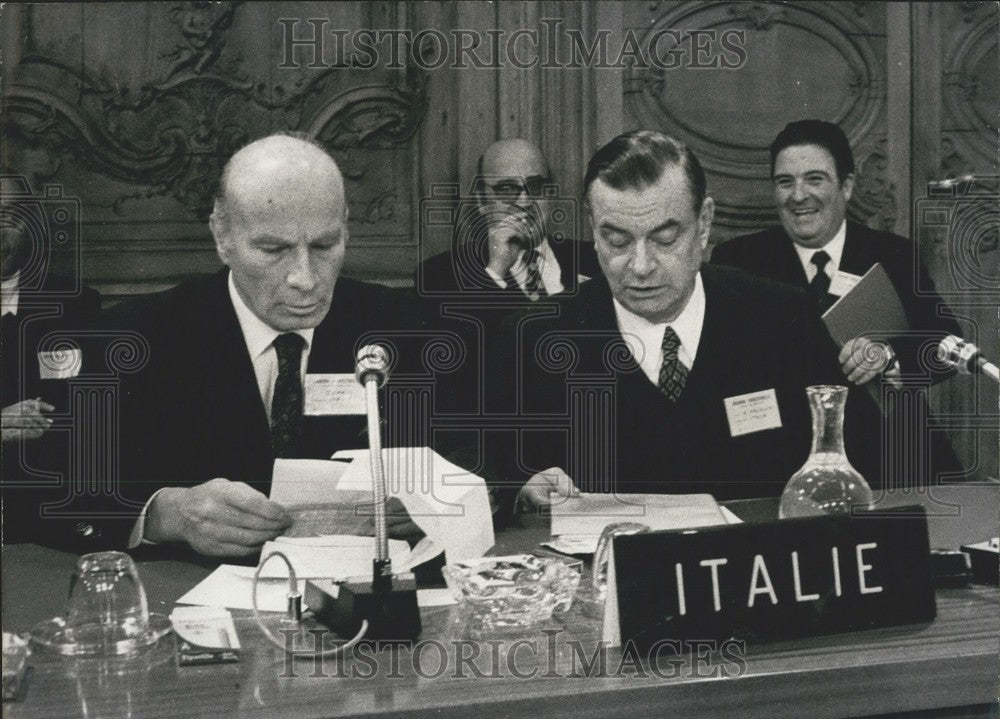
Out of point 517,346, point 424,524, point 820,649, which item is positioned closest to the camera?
point 820,649

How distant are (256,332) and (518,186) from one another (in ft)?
2.15

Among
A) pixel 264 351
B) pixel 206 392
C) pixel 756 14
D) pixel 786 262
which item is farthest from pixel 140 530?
pixel 756 14

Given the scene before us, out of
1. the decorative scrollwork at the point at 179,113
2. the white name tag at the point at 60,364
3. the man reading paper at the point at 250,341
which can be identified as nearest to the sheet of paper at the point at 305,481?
the man reading paper at the point at 250,341

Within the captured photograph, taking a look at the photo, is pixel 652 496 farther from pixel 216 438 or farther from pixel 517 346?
pixel 216 438

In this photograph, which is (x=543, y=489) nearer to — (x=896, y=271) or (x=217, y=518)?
(x=217, y=518)

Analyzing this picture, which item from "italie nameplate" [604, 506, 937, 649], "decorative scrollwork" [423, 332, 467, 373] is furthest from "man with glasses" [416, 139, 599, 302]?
"italie nameplate" [604, 506, 937, 649]

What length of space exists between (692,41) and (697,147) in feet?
0.80

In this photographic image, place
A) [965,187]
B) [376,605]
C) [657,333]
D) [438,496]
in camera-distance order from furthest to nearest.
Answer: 1. [965,187]
2. [657,333]
3. [438,496]
4. [376,605]

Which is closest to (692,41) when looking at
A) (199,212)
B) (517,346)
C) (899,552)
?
(517,346)

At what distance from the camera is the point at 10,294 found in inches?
92.2

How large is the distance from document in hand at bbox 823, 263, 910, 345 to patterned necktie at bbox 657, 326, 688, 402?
15.6 inches

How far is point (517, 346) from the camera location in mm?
2504

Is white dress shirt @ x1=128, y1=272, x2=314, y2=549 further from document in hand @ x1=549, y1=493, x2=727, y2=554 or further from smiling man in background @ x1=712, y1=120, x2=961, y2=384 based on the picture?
smiling man in background @ x1=712, y1=120, x2=961, y2=384

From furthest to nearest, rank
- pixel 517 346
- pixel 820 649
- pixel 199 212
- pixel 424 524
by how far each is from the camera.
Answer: pixel 517 346, pixel 199 212, pixel 424 524, pixel 820 649
